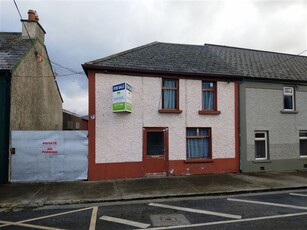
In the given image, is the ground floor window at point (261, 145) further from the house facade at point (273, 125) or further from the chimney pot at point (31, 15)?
the chimney pot at point (31, 15)

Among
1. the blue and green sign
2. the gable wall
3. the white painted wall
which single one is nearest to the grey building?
the white painted wall

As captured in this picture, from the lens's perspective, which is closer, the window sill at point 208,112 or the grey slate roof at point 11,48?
the grey slate roof at point 11,48

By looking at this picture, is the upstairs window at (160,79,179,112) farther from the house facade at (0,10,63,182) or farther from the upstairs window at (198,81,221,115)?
the house facade at (0,10,63,182)

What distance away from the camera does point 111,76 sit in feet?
39.4

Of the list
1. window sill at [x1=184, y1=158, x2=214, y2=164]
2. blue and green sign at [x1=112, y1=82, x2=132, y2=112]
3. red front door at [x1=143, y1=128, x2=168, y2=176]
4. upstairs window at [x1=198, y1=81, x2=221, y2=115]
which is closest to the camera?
blue and green sign at [x1=112, y1=82, x2=132, y2=112]

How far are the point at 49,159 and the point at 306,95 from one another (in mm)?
14617

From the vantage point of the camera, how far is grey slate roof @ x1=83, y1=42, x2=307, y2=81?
12.6 meters

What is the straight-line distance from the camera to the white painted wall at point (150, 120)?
38.7 ft

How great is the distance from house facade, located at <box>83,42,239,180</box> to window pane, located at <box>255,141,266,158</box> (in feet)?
4.76

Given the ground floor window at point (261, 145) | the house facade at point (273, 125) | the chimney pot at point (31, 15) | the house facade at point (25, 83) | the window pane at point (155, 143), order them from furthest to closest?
the chimney pot at point (31, 15) < the ground floor window at point (261, 145) < the house facade at point (273, 125) < the window pane at point (155, 143) < the house facade at point (25, 83)

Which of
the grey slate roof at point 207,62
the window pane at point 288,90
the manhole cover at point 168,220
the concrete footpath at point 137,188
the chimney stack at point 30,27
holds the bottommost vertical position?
the manhole cover at point 168,220

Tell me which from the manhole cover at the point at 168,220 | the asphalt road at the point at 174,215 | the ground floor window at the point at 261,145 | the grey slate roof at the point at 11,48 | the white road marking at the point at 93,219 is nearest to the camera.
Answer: the white road marking at the point at 93,219

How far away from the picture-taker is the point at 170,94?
12.9 metres

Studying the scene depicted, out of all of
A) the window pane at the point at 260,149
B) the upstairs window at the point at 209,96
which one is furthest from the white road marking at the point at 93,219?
the window pane at the point at 260,149
